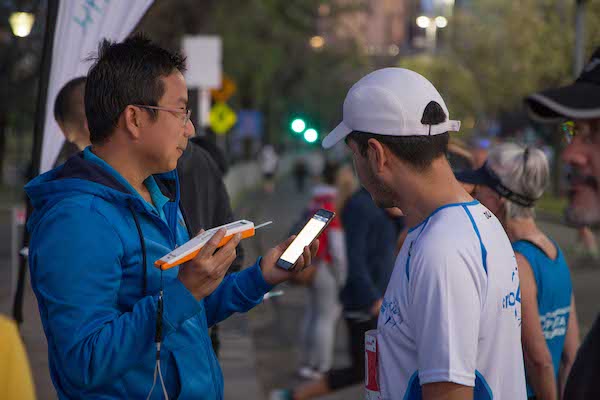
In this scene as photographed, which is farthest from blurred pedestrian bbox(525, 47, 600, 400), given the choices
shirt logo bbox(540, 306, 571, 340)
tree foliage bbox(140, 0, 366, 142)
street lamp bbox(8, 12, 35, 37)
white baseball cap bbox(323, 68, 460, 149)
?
street lamp bbox(8, 12, 35, 37)

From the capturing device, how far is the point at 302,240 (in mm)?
3346

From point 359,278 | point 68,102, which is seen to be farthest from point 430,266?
point 359,278

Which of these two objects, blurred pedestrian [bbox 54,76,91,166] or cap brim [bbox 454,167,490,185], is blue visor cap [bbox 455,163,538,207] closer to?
cap brim [bbox 454,167,490,185]

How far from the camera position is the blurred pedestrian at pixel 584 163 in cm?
207

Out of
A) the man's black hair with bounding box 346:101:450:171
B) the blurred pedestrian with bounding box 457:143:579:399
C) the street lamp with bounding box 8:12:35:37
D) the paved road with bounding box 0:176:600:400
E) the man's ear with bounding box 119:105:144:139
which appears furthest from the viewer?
the street lamp with bounding box 8:12:35:37

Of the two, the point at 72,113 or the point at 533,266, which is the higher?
the point at 72,113

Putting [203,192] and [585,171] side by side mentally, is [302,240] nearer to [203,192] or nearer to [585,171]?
[203,192]

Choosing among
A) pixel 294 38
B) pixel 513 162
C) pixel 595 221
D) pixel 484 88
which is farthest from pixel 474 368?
pixel 484 88

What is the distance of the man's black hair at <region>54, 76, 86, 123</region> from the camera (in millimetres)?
4910

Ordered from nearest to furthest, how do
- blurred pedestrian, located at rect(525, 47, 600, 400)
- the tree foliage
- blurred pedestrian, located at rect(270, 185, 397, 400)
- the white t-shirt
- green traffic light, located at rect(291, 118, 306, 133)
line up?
blurred pedestrian, located at rect(525, 47, 600, 400)
the white t-shirt
green traffic light, located at rect(291, 118, 306, 133)
blurred pedestrian, located at rect(270, 185, 397, 400)
the tree foliage

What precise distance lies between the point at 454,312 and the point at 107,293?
950 mm

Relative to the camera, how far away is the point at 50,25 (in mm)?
4977

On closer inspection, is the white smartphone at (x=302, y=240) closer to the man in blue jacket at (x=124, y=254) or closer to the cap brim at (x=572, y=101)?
the man in blue jacket at (x=124, y=254)

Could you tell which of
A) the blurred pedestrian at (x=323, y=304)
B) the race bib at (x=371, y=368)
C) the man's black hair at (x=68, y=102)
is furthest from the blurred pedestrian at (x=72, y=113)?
the blurred pedestrian at (x=323, y=304)
